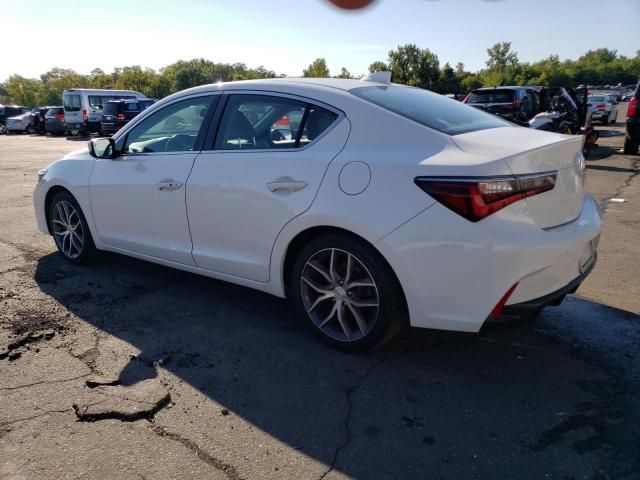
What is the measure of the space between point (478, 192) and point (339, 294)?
105cm

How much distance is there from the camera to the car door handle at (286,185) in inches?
120

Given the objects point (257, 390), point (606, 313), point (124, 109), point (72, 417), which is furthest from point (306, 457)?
point (124, 109)

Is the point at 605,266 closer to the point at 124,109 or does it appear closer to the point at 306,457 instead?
the point at 306,457

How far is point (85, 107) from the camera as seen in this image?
2558 centimetres

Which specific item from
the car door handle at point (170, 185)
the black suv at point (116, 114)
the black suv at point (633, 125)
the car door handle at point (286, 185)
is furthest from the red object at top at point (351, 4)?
the black suv at point (116, 114)

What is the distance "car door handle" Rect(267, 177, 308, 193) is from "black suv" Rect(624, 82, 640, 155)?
39.1 ft

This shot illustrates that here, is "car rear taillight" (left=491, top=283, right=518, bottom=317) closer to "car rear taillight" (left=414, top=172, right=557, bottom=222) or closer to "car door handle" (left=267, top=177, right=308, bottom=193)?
"car rear taillight" (left=414, top=172, right=557, bottom=222)

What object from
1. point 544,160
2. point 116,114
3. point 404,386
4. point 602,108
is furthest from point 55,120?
point 544,160

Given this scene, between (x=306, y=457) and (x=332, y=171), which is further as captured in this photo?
(x=332, y=171)

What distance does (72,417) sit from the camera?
2.55 meters

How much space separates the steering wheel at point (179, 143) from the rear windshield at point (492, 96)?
12106 millimetres

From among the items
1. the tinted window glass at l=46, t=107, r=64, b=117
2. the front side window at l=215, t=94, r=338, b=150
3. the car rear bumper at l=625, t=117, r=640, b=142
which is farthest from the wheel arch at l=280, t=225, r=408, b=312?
the tinted window glass at l=46, t=107, r=64, b=117

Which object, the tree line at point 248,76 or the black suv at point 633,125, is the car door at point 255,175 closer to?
the black suv at point 633,125

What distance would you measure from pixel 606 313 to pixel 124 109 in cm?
2260
